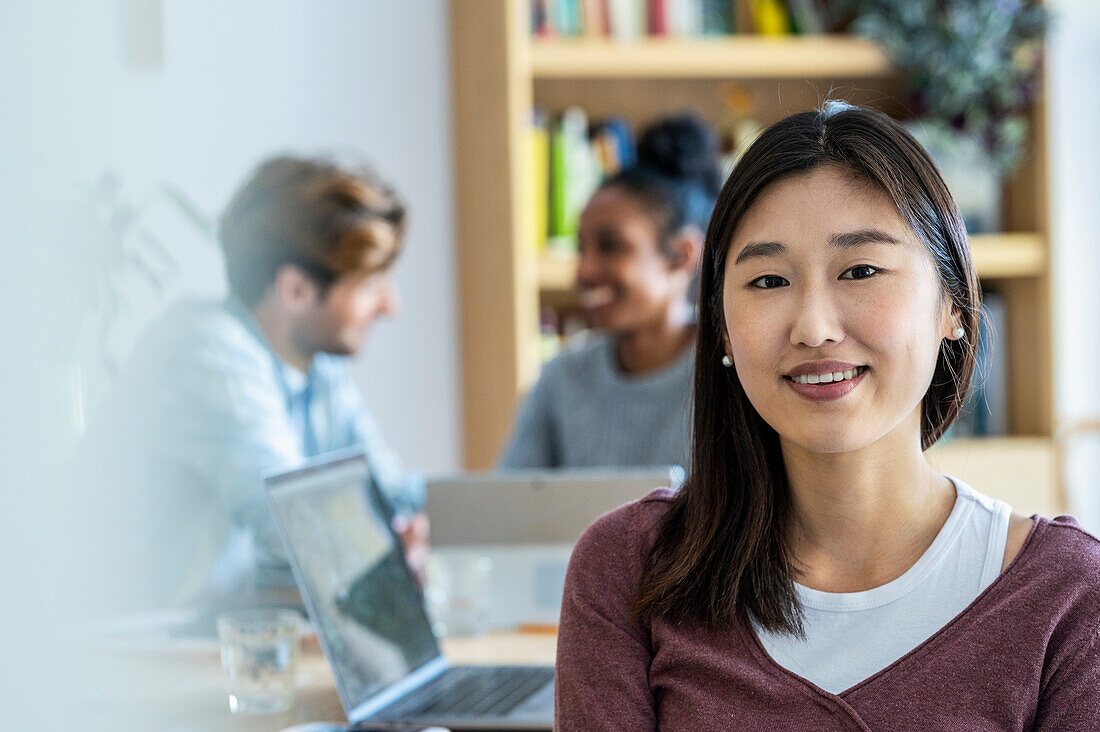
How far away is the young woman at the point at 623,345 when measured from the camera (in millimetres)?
2430

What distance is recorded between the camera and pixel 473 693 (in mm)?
1392

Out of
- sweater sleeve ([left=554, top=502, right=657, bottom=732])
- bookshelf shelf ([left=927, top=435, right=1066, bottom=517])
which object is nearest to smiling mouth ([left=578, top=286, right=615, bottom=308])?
bookshelf shelf ([left=927, top=435, right=1066, bottom=517])

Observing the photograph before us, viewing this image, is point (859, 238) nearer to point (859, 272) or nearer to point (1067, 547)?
point (859, 272)

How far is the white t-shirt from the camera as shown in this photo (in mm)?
1034

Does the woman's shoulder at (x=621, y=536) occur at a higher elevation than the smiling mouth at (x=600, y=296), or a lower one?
lower

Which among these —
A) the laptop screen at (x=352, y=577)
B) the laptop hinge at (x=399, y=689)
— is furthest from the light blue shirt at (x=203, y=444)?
the laptop hinge at (x=399, y=689)

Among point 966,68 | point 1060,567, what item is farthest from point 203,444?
point 966,68

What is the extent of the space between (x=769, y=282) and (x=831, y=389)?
0.11m

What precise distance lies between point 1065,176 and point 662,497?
2.78 m

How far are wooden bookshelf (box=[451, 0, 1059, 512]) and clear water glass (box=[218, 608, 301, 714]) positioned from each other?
1.80 meters

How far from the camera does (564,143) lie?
3146 millimetres

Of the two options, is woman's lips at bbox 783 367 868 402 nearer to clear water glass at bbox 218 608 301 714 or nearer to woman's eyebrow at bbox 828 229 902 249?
woman's eyebrow at bbox 828 229 902 249

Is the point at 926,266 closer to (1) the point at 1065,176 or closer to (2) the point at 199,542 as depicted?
(2) the point at 199,542

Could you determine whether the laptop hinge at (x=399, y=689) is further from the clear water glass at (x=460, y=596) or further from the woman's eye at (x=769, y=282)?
the woman's eye at (x=769, y=282)
